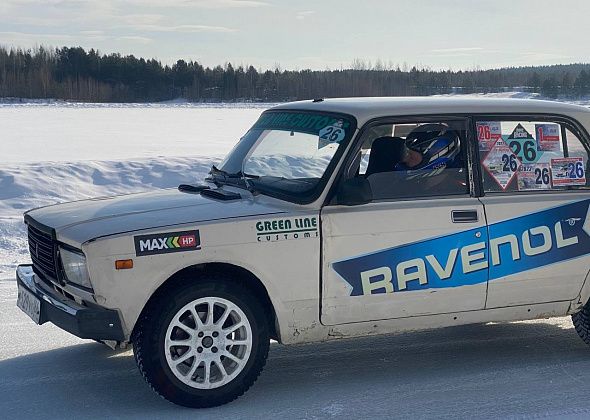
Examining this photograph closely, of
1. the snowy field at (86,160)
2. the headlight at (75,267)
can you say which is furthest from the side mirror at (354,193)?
the snowy field at (86,160)

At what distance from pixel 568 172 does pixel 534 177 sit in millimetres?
272

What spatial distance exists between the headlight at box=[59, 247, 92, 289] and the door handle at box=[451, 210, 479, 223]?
2244mm

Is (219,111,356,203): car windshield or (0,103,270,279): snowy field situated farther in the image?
(0,103,270,279): snowy field

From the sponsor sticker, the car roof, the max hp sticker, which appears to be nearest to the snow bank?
the car roof

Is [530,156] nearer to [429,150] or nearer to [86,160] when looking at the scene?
[429,150]

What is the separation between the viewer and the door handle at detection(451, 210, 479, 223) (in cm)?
514

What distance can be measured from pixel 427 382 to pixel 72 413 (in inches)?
85.7

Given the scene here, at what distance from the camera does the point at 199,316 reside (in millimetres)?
4723

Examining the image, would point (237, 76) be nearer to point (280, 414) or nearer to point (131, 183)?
point (131, 183)

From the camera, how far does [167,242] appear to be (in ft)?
14.9

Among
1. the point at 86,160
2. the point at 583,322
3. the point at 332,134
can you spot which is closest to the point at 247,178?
the point at 332,134

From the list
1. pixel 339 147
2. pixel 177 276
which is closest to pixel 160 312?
pixel 177 276

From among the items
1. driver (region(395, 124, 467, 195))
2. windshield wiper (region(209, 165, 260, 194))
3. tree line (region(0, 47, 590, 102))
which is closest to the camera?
driver (region(395, 124, 467, 195))

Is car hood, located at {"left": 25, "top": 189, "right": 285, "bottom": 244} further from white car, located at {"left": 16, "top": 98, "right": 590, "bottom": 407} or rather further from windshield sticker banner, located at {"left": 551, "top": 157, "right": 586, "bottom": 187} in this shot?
windshield sticker banner, located at {"left": 551, "top": 157, "right": 586, "bottom": 187}
